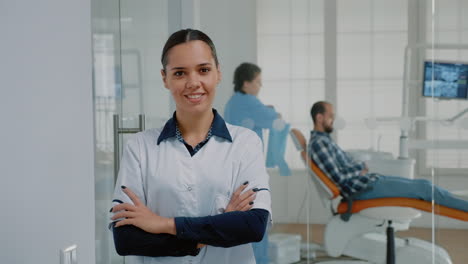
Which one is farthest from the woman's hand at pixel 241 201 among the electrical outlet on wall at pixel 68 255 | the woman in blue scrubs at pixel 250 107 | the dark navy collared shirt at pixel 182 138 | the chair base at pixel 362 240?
the chair base at pixel 362 240

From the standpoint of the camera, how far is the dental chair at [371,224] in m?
2.89

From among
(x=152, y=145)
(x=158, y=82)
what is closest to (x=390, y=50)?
(x=158, y=82)

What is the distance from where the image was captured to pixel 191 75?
1.51 metres

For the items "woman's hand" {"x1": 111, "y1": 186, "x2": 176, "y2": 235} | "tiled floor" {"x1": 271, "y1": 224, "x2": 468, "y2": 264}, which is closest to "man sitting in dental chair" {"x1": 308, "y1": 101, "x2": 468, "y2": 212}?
"tiled floor" {"x1": 271, "y1": 224, "x2": 468, "y2": 264}

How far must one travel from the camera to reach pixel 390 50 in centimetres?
288

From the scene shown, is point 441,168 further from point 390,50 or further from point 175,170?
point 175,170

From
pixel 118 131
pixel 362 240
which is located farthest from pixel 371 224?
pixel 118 131

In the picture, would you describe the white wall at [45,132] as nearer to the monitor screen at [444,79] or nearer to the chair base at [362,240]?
the chair base at [362,240]

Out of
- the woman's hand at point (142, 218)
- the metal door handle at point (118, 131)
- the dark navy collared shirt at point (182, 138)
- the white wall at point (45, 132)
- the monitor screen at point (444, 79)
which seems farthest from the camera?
the monitor screen at point (444, 79)

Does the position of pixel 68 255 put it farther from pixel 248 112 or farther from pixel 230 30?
pixel 230 30

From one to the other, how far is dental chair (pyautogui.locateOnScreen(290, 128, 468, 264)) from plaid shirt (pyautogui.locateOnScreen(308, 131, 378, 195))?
0.03m

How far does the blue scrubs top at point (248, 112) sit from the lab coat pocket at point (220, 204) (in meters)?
1.32

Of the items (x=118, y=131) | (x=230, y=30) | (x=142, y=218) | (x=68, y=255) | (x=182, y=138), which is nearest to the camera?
(x=142, y=218)

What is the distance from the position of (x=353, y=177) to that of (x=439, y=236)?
51 cm
